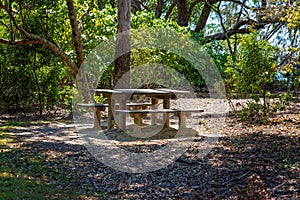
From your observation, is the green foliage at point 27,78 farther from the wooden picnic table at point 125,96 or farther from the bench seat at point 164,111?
the bench seat at point 164,111

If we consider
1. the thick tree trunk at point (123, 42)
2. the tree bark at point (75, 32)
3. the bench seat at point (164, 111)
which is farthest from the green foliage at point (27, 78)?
the bench seat at point (164, 111)

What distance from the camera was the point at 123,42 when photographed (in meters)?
10.1

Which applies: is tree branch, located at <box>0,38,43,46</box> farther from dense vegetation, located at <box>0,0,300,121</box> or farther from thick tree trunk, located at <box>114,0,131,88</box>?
thick tree trunk, located at <box>114,0,131,88</box>

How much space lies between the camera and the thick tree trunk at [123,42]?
10104mm

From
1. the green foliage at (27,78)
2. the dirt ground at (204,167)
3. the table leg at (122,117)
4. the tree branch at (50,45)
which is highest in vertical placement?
the tree branch at (50,45)

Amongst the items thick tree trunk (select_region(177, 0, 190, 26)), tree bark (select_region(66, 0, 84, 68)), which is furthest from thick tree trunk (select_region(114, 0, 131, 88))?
thick tree trunk (select_region(177, 0, 190, 26))

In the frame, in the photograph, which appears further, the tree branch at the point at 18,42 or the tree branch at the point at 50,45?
the tree branch at the point at 18,42

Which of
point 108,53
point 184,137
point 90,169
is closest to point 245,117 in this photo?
point 184,137

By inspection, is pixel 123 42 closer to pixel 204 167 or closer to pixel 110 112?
pixel 110 112

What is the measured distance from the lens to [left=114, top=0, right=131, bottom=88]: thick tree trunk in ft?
33.1

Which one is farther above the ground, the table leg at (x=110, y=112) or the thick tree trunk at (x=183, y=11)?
the thick tree trunk at (x=183, y=11)

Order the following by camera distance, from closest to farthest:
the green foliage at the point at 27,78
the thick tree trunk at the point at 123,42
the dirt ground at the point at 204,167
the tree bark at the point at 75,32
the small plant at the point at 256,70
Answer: the dirt ground at the point at 204,167
the small plant at the point at 256,70
the thick tree trunk at the point at 123,42
the tree bark at the point at 75,32
the green foliage at the point at 27,78

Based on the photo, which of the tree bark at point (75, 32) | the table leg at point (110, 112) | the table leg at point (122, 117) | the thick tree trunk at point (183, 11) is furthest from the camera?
the thick tree trunk at point (183, 11)

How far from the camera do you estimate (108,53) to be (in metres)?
13.2
